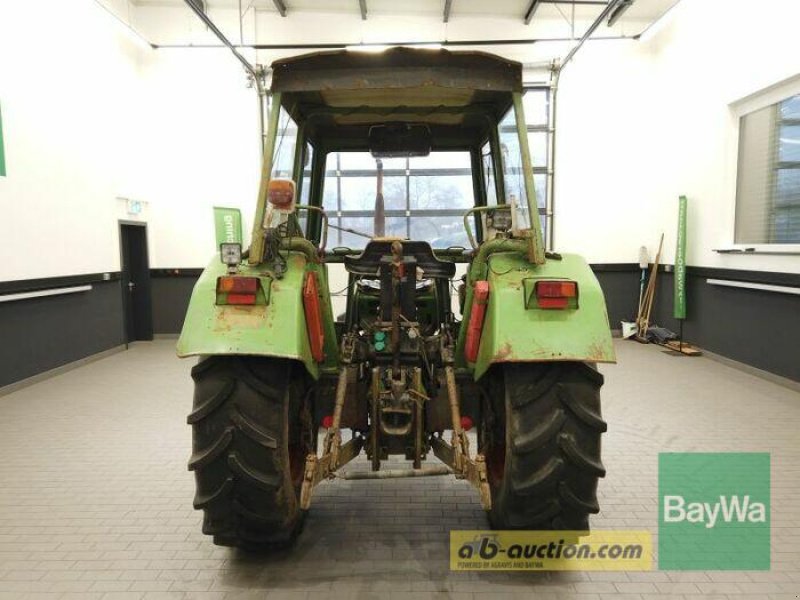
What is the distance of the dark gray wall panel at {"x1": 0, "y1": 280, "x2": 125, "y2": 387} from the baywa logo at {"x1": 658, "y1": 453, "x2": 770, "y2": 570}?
6186 millimetres

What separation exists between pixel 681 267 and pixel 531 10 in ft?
15.1

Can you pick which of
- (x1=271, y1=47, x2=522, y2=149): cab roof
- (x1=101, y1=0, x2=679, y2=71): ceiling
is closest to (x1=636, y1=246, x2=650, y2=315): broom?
(x1=101, y1=0, x2=679, y2=71): ceiling

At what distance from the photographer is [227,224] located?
848cm

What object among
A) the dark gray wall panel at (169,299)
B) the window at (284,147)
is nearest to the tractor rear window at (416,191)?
the window at (284,147)

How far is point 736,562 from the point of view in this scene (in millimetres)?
2406

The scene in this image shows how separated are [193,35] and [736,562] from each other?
375 inches

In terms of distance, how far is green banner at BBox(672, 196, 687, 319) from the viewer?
7469 millimetres

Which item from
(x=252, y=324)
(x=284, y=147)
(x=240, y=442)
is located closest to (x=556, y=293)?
(x=252, y=324)

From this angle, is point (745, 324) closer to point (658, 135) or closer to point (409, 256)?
point (658, 135)

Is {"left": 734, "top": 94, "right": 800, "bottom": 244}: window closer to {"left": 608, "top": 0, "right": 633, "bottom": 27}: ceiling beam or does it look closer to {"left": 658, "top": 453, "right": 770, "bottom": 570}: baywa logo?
{"left": 608, "top": 0, "right": 633, "bottom": 27}: ceiling beam

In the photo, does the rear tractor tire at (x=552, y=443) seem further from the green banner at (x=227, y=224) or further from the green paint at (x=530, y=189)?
the green banner at (x=227, y=224)

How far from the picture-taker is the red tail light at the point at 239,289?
6.70ft

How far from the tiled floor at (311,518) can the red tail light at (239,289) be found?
1.21m

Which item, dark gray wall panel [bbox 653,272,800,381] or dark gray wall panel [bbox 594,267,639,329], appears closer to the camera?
dark gray wall panel [bbox 653,272,800,381]
